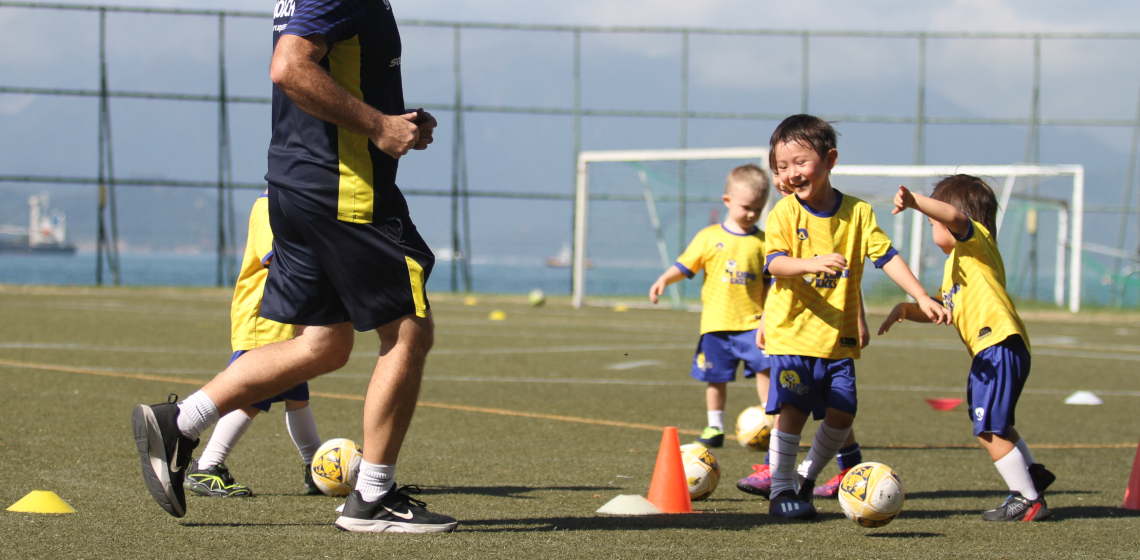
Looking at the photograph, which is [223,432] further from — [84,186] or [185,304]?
[84,186]

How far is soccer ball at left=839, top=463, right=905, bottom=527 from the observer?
11.3ft

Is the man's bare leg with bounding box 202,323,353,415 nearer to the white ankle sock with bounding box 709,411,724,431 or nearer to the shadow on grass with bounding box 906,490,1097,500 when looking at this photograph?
the shadow on grass with bounding box 906,490,1097,500

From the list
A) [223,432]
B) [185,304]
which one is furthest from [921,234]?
[223,432]

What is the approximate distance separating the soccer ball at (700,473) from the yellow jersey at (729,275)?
5.82 feet

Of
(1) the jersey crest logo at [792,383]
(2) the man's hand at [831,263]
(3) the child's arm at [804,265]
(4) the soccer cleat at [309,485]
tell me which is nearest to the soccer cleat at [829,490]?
(1) the jersey crest logo at [792,383]

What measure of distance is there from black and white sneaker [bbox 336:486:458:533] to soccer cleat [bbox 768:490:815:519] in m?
1.28

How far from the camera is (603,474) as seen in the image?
14.9 feet

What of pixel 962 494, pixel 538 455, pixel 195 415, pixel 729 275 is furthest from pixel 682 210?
pixel 195 415

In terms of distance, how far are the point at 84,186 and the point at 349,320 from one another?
69.5 feet

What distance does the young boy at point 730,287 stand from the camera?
5773mm

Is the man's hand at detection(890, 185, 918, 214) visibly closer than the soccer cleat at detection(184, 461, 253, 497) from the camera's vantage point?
Yes

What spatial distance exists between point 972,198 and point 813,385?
1049 millimetres

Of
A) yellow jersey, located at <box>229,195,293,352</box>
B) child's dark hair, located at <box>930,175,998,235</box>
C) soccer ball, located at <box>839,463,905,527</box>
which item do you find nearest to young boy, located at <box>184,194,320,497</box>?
yellow jersey, located at <box>229,195,293,352</box>

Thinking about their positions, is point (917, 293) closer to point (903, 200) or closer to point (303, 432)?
point (903, 200)
